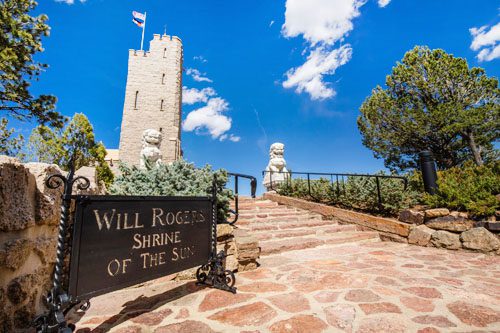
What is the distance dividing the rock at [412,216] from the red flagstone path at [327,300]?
875 millimetres

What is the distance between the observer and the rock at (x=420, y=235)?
4.33 metres

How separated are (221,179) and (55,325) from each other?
2.67 metres

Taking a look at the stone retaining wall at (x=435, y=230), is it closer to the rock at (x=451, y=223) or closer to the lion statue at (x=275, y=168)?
the rock at (x=451, y=223)

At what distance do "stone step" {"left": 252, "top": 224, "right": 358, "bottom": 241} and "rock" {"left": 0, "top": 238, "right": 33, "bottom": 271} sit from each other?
11.2 ft

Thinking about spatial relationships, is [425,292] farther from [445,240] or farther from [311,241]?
[445,240]

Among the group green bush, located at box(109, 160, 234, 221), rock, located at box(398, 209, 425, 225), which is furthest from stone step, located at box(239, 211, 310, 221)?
rock, located at box(398, 209, 425, 225)

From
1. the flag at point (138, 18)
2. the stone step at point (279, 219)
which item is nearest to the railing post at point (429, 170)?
the stone step at point (279, 219)

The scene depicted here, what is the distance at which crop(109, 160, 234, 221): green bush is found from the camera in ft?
11.5

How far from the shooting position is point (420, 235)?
4402 mm

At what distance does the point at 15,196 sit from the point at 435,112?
17.5 meters

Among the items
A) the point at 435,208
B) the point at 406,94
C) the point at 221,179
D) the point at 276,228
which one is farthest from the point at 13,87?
the point at 406,94

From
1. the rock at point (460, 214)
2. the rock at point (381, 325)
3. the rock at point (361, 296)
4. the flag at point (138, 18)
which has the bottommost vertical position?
the rock at point (381, 325)

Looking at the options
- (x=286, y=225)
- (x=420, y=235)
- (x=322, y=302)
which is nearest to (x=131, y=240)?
(x=322, y=302)

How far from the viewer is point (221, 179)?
383cm
